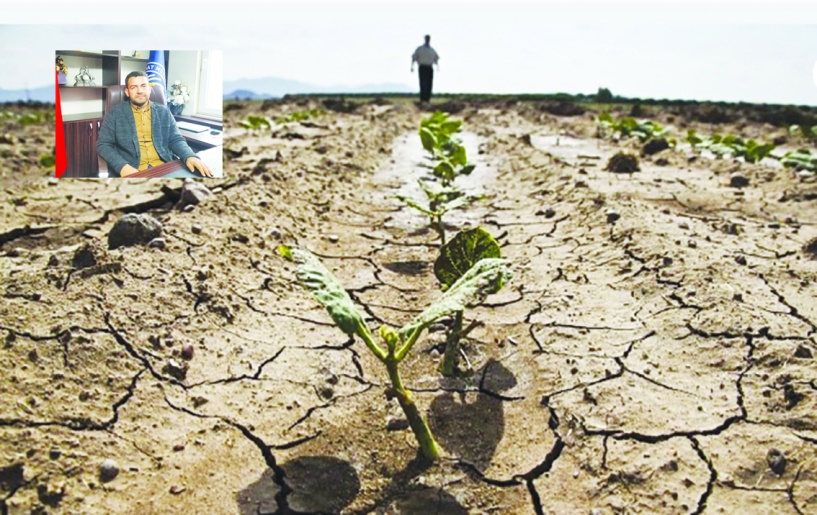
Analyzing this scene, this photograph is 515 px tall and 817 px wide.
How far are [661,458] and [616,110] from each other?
1794cm

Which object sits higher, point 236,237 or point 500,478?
point 236,237

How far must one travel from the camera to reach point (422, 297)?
11.7ft

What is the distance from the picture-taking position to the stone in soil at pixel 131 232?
135 inches

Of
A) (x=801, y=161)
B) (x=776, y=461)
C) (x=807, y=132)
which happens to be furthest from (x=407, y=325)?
(x=807, y=132)

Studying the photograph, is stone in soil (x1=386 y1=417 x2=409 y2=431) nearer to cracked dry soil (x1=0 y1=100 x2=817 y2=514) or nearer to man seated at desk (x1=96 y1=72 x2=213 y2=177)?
cracked dry soil (x1=0 y1=100 x2=817 y2=514)

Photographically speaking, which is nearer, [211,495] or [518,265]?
[211,495]

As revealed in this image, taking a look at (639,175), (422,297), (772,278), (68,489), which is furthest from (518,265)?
(639,175)

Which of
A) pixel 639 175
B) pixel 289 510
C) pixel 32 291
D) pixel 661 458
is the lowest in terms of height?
pixel 289 510

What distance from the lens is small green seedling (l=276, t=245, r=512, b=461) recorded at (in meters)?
1.93

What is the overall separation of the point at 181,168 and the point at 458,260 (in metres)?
2.75

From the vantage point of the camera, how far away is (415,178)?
684 cm

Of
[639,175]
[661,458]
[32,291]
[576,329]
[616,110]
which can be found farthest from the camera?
[616,110]

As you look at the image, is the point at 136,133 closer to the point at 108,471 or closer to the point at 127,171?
the point at 127,171

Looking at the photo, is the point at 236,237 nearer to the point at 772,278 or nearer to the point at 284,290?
the point at 284,290
